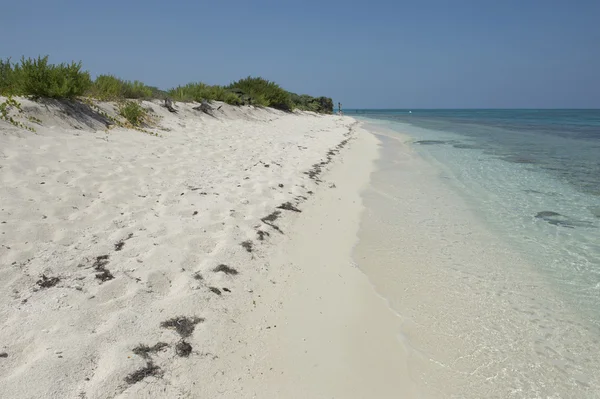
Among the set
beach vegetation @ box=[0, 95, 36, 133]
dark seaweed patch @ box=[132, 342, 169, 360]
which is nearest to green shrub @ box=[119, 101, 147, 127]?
beach vegetation @ box=[0, 95, 36, 133]

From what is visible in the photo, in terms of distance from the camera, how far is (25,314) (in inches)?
91.3

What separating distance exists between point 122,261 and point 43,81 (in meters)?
6.74

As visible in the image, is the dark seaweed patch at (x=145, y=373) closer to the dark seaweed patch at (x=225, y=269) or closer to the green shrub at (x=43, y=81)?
the dark seaweed patch at (x=225, y=269)

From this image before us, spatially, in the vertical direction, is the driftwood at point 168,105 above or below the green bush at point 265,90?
below

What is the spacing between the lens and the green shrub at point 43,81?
7582 mm

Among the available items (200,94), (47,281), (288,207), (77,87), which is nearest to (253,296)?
(47,281)

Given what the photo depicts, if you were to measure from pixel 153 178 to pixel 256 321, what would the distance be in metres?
3.62

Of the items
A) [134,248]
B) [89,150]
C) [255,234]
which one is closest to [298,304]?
[255,234]

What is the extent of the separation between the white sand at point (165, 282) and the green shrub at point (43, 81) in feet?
6.52

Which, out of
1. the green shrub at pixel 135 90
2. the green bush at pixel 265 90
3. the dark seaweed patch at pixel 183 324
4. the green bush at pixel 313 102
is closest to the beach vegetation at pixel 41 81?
the green shrub at pixel 135 90

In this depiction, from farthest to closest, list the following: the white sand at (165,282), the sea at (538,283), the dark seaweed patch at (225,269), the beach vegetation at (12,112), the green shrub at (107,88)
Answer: the green shrub at (107,88)
the beach vegetation at (12,112)
the dark seaweed patch at (225,269)
the sea at (538,283)
the white sand at (165,282)

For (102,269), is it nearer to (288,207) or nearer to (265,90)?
(288,207)

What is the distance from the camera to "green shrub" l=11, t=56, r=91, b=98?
24.9ft

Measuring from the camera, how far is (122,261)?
3074mm
